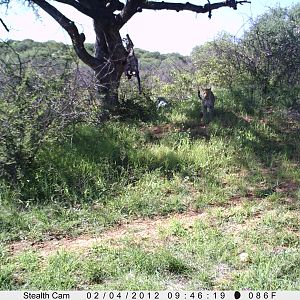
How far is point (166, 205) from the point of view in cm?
468

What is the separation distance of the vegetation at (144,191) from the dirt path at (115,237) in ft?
0.04

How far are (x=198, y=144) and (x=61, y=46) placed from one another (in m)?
3.01

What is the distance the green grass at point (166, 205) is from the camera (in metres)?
3.27

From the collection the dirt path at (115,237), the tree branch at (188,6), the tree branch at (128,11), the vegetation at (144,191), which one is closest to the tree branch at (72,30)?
the vegetation at (144,191)

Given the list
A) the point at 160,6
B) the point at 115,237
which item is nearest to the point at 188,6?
the point at 160,6

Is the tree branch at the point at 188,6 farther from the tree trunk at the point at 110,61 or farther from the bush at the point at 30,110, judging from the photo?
the bush at the point at 30,110

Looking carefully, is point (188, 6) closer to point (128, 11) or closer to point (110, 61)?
point (128, 11)

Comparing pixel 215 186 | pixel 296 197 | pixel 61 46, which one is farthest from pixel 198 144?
pixel 61 46

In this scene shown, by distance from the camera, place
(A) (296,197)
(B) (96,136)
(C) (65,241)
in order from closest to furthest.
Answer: (C) (65,241) < (A) (296,197) < (B) (96,136)

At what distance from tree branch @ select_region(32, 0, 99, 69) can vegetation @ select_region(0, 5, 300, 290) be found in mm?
675

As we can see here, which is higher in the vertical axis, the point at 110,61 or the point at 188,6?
the point at 188,6

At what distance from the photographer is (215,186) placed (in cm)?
515

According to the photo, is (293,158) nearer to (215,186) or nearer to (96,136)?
(215,186)

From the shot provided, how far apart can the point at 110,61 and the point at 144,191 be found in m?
3.86
